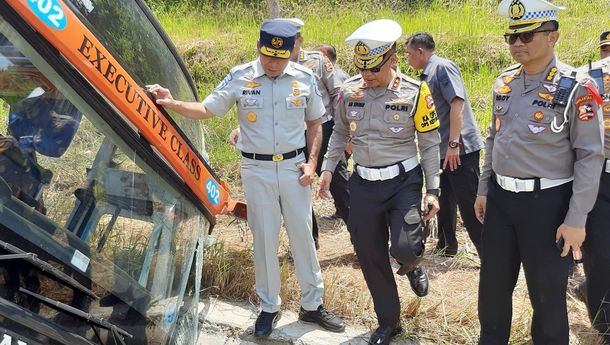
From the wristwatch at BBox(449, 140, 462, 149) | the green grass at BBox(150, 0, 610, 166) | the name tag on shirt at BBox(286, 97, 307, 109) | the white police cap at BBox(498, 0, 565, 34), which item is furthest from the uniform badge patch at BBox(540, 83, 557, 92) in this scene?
the green grass at BBox(150, 0, 610, 166)

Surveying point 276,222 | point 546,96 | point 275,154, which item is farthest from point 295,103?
point 546,96

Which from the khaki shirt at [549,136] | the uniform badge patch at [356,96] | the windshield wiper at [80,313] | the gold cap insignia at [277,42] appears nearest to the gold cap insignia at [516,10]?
the khaki shirt at [549,136]

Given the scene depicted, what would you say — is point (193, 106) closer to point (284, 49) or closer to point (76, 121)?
point (284, 49)

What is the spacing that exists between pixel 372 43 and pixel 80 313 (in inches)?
71.8

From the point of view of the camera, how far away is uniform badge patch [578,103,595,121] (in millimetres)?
2562

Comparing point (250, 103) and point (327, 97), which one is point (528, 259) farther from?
point (327, 97)

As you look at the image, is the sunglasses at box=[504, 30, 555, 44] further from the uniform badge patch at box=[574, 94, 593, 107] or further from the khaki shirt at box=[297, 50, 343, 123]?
the khaki shirt at box=[297, 50, 343, 123]

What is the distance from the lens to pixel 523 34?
266 centimetres

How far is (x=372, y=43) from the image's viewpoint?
3.15m

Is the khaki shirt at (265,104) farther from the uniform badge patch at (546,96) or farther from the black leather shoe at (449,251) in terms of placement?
the black leather shoe at (449,251)

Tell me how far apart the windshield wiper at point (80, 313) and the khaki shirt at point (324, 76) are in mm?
2884

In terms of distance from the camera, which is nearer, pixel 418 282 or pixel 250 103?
pixel 250 103

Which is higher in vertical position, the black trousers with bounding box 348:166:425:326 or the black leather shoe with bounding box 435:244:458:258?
the black trousers with bounding box 348:166:425:326

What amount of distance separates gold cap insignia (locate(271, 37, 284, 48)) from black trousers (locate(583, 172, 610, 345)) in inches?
70.1
